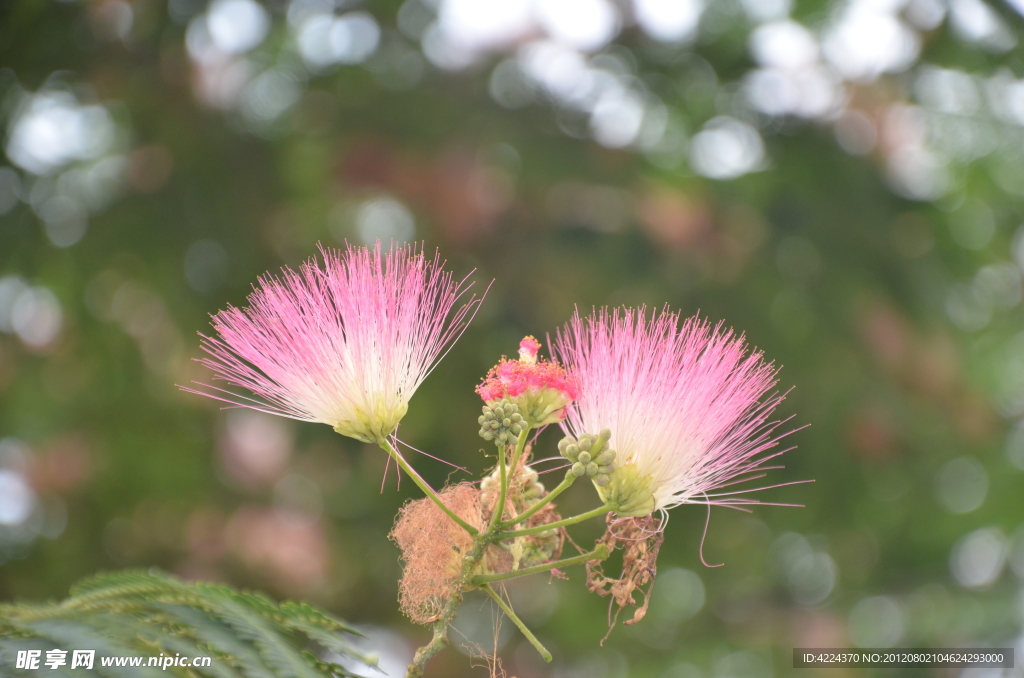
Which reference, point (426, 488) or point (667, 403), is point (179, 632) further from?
point (667, 403)

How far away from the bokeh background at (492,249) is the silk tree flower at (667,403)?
3258 millimetres

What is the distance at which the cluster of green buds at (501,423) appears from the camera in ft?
4.20

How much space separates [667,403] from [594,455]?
0.55 feet

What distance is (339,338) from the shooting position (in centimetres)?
141

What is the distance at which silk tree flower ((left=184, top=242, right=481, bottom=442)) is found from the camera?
1.38 m

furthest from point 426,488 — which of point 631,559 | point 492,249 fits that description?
point 492,249

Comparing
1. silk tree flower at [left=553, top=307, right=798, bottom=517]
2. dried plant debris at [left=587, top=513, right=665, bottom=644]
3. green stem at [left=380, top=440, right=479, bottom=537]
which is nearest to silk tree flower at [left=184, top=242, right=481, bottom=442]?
green stem at [left=380, top=440, right=479, bottom=537]

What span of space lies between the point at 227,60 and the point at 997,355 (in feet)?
20.4

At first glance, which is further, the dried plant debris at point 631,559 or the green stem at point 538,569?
the dried plant debris at point 631,559

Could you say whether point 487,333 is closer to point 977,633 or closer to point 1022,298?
point 977,633

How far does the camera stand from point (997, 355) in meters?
6.68

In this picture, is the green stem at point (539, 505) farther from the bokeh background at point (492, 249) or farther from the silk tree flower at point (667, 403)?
the bokeh background at point (492, 249)

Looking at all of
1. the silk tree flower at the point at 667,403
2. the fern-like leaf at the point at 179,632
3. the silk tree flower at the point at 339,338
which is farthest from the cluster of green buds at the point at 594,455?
the fern-like leaf at the point at 179,632

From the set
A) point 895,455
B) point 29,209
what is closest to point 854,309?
point 895,455
